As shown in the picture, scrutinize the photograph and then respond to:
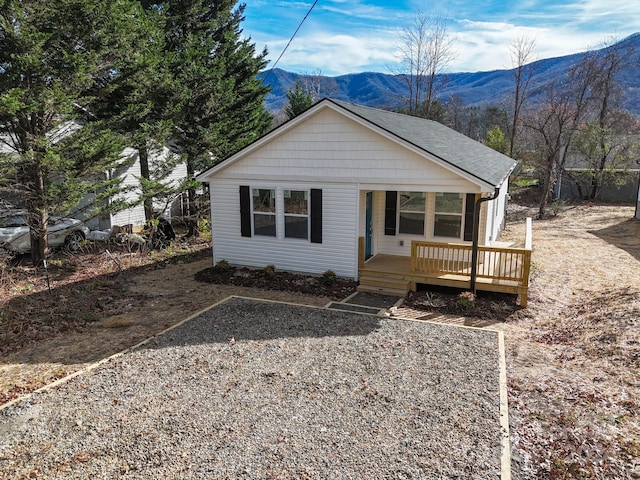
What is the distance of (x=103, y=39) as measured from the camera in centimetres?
1320

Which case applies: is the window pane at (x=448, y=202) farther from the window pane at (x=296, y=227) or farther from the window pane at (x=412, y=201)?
the window pane at (x=296, y=227)

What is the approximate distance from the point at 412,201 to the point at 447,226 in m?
1.27

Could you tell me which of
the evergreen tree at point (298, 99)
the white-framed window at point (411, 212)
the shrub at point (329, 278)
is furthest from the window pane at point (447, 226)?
the evergreen tree at point (298, 99)

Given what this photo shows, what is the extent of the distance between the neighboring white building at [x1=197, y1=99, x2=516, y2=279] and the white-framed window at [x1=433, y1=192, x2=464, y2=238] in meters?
0.03

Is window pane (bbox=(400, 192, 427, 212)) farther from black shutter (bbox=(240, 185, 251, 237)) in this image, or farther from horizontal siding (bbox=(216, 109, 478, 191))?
black shutter (bbox=(240, 185, 251, 237))

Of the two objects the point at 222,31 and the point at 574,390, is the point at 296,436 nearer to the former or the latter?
the point at 574,390

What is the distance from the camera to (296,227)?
12211 mm

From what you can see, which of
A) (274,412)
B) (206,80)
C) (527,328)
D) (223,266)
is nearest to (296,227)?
(223,266)

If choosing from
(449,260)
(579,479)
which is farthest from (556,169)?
(579,479)

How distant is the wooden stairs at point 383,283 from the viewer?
10.9 meters

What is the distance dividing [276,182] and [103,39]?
24.0 ft

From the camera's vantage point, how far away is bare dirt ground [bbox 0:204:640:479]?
4934 millimetres

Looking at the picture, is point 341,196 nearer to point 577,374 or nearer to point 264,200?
point 264,200

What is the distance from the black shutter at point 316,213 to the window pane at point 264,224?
1337 mm
